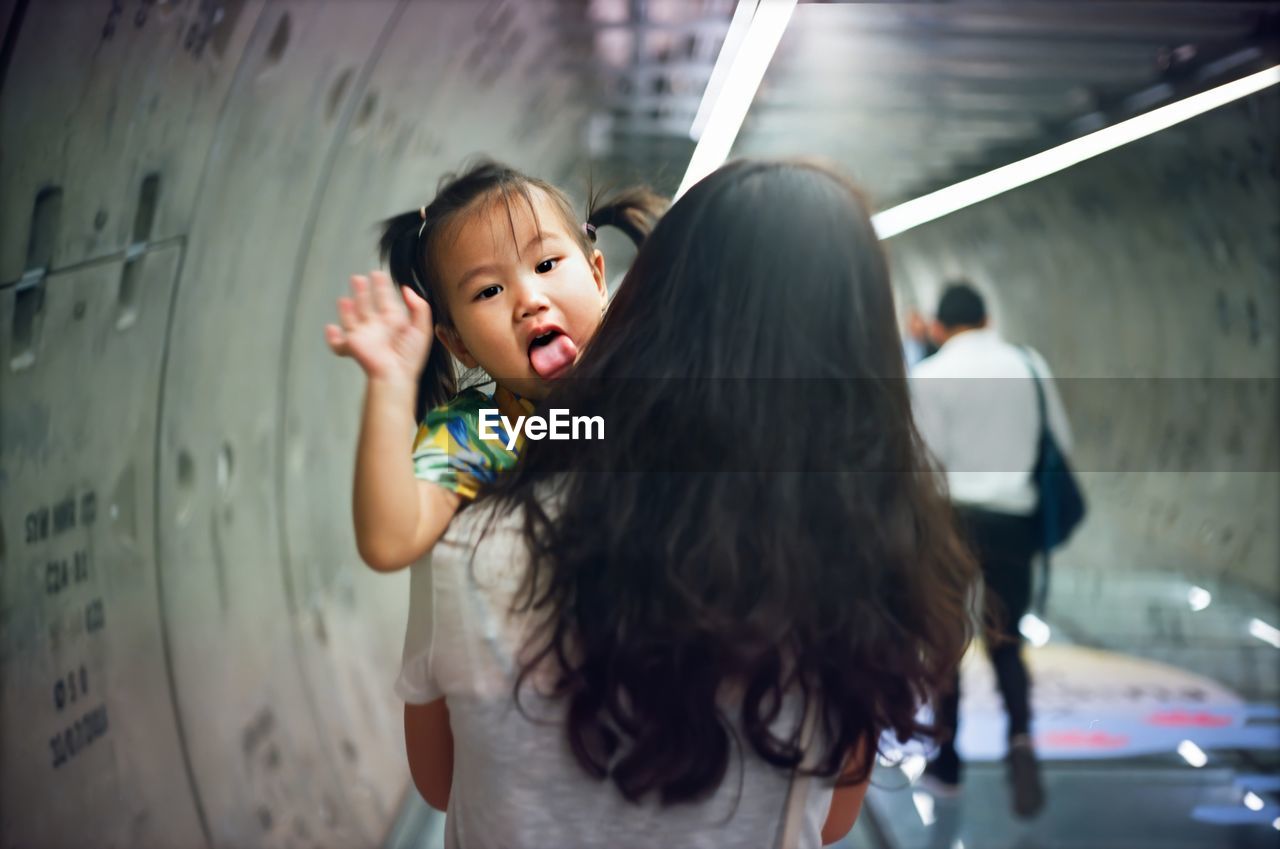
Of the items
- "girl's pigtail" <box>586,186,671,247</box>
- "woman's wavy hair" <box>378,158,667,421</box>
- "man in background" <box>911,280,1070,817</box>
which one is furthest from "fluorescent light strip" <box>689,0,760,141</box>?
"woman's wavy hair" <box>378,158,667,421</box>

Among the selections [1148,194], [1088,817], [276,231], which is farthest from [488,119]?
[1148,194]

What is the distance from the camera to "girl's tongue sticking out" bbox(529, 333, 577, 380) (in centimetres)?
150

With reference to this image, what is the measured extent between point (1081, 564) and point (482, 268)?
8.90 m

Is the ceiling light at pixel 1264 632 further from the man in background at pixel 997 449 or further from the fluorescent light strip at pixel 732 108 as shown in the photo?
the fluorescent light strip at pixel 732 108

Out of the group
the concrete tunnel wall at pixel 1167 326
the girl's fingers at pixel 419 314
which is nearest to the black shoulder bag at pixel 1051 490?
the girl's fingers at pixel 419 314

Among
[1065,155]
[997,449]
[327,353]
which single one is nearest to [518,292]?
[327,353]

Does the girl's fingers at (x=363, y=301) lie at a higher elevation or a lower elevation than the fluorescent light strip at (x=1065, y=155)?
lower

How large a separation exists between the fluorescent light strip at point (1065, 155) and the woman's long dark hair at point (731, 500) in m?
3.70

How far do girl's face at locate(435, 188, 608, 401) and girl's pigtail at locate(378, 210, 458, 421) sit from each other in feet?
0.15

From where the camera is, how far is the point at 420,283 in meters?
1.57

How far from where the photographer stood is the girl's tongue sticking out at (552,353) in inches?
58.9

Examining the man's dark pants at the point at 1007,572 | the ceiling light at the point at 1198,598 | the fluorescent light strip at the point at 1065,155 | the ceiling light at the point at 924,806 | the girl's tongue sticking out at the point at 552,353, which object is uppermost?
the fluorescent light strip at the point at 1065,155

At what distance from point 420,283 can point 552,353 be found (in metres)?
0.21
